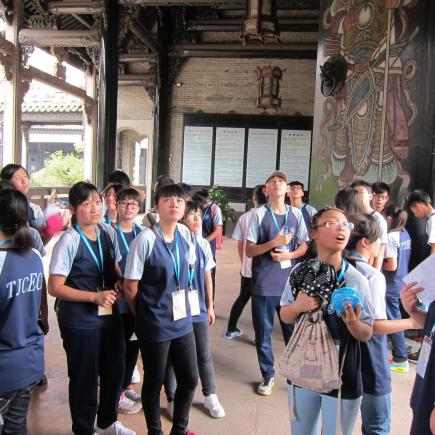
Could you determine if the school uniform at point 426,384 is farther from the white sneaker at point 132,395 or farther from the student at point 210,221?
the student at point 210,221

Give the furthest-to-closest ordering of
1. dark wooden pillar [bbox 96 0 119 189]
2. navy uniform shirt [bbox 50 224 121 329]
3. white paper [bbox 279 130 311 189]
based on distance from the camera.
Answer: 1. white paper [bbox 279 130 311 189]
2. dark wooden pillar [bbox 96 0 119 189]
3. navy uniform shirt [bbox 50 224 121 329]

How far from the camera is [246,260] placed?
4.18m

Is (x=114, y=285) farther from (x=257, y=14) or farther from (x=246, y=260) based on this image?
(x=257, y=14)

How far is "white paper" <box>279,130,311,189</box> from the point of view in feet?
41.7

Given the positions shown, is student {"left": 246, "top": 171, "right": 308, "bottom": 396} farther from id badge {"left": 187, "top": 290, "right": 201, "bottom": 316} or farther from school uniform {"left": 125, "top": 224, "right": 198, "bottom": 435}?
school uniform {"left": 125, "top": 224, "right": 198, "bottom": 435}

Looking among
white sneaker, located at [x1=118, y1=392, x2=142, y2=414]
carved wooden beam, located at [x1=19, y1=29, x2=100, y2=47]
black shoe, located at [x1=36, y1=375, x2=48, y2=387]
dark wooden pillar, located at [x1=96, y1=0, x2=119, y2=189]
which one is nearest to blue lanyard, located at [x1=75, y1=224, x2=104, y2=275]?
white sneaker, located at [x1=118, y1=392, x2=142, y2=414]

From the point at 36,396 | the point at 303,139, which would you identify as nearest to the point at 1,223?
the point at 36,396

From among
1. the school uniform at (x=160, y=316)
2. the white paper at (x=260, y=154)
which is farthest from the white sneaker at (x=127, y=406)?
the white paper at (x=260, y=154)

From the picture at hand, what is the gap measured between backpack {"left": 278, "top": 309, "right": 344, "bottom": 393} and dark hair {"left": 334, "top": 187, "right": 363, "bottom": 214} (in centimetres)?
134

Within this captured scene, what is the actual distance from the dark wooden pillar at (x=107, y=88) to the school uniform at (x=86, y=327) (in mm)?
6591

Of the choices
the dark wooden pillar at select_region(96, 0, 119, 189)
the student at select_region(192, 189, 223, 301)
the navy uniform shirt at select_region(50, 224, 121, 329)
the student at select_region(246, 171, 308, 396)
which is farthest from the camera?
the dark wooden pillar at select_region(96, 0, 119, 189)

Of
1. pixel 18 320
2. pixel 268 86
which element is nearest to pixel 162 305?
pixel 18 320

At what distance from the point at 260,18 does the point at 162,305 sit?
164 inches

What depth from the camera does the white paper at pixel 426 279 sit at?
152 centimetres
